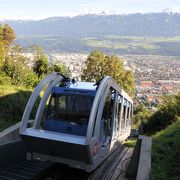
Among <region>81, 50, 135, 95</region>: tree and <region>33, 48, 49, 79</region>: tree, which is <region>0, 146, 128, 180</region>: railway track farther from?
<region>81, 50, 135, 95</region>: tree

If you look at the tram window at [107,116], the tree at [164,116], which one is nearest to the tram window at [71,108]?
the tram window at [107,116]

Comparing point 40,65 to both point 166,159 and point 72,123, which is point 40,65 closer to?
point 166,159

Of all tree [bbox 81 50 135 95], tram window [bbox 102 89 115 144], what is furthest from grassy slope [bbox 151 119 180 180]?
tree [bbox 81 50 135 95]

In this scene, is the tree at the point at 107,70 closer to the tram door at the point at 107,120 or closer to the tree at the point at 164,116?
the tree at the point at 164,116

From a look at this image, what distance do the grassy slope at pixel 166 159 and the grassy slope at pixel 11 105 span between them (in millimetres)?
5588

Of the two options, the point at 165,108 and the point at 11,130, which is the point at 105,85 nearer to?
the point at 11,130

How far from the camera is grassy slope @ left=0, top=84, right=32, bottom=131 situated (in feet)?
48.4

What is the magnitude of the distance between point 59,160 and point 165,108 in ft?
53.9

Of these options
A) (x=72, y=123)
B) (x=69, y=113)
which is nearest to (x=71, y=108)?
(x=69, y=113)

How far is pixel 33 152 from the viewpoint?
9180mm

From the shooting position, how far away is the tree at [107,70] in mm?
37062

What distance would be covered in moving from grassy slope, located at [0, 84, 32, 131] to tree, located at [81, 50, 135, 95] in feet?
68.1

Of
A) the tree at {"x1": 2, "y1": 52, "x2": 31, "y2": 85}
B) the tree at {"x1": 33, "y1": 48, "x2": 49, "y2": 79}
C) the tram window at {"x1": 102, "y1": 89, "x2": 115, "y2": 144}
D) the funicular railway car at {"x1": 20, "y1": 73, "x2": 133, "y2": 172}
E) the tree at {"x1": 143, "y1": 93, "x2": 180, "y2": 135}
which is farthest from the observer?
the tree at {"x1": 33, "y1": 48, "x2": 49, "y2": 79}

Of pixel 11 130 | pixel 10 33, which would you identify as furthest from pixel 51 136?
pixel 10 33
